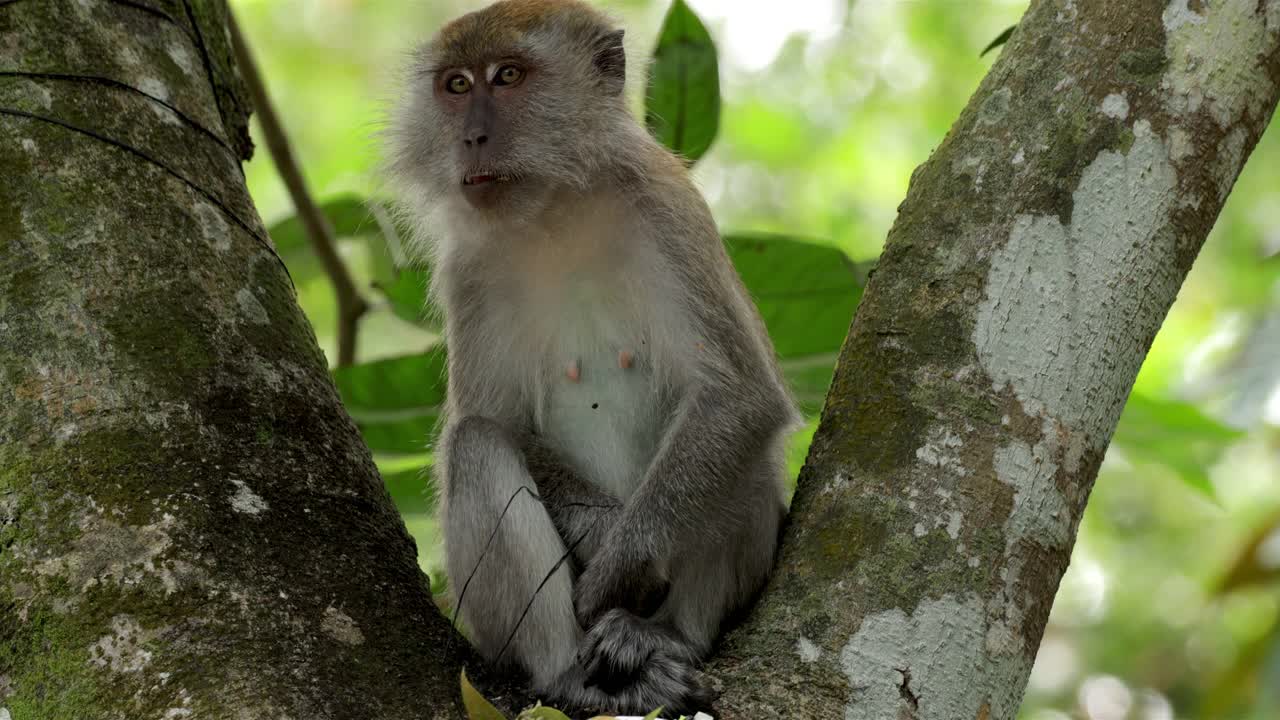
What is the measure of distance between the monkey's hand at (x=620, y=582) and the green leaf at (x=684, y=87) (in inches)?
81.9

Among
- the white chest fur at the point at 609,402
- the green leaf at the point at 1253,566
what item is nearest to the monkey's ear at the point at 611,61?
the white chest fur at the point at 609,402

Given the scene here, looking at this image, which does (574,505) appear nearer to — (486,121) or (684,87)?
(486,121)

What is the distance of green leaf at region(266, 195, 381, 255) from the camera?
648 cm

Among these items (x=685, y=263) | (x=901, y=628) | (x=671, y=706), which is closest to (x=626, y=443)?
(x=685, y=263)

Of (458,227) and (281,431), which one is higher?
(458,227)

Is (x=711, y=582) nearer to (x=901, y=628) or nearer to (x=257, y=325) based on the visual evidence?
(x=901, y=628)

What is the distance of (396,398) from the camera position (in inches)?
219

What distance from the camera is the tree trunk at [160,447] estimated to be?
9.50ft

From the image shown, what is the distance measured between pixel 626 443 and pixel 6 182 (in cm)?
212

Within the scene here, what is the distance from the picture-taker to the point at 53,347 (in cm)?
329

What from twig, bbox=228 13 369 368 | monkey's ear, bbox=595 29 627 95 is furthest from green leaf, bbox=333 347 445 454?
monkey's ear, bbox=595 29 627 95

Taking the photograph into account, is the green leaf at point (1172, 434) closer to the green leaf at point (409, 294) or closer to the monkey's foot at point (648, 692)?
the monkey's foot at point (648, 692)

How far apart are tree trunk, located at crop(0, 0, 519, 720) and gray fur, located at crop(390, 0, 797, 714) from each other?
614 mm

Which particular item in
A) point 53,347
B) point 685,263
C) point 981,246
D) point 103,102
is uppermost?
point 981,246
